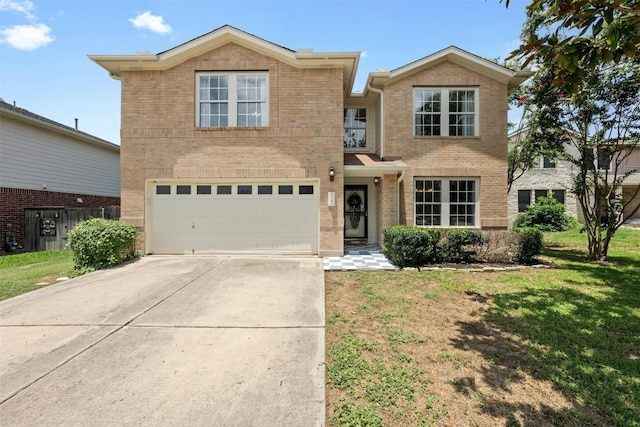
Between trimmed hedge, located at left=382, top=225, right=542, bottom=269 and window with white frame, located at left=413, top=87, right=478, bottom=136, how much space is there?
4.38 meters

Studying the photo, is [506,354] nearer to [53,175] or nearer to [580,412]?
[580,412]

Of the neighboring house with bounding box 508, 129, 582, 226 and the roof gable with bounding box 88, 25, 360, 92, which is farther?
the neighboring house with bounding box 508, 129, 582, 226

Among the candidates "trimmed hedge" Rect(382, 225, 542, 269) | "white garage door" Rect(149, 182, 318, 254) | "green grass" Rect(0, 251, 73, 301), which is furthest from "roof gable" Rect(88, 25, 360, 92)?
"green grass" Rect(0, 251, 73, 301)

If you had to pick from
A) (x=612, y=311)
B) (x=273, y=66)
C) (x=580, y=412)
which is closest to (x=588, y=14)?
(x=580, y=412)

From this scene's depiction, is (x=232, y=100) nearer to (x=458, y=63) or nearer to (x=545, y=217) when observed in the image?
(x=458, y=63)

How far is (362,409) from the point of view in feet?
9.24

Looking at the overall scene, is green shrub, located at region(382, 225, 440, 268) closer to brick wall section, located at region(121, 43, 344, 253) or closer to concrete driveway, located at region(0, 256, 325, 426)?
brick wall section, located at region(121, 43, 344, 253)

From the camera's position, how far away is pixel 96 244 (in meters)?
8.35

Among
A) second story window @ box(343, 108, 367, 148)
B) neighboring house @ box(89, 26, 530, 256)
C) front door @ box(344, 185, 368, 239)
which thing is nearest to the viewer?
neighboring house @ box(89, 26, 530, 256)

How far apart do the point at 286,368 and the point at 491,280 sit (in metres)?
5.80

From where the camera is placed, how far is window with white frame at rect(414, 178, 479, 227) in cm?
1141

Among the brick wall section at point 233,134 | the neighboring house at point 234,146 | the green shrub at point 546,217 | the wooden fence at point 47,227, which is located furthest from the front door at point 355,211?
the wooden fence at point 47,227

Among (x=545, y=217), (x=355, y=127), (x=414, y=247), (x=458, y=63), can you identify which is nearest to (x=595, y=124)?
(x=458, y=63)

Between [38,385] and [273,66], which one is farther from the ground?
[273,66]
